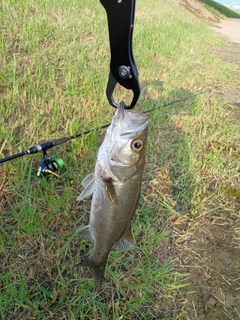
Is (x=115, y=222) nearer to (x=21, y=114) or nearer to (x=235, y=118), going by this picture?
(x=21, y=114)

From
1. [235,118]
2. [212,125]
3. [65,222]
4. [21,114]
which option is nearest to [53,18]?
[21,114]

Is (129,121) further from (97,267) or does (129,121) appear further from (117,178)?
(97,267)

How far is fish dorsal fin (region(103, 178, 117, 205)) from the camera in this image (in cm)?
172

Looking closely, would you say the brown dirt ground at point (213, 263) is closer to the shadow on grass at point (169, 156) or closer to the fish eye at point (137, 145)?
the shadow on grass at point (169, 156)

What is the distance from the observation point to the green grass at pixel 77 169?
2107 millimetres

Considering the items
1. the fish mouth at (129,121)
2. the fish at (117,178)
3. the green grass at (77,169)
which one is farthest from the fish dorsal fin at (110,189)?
the green grass at (77,169)

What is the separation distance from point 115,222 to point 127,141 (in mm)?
511

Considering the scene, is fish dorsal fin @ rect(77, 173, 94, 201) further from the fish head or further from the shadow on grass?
the shadow on grass

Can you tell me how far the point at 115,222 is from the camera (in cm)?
181

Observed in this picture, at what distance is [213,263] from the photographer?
2592mm

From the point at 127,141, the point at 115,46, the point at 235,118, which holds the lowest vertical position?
the point at 235,118

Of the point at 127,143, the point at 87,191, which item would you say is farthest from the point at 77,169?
the point at 127,143

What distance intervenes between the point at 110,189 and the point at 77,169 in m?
1.21

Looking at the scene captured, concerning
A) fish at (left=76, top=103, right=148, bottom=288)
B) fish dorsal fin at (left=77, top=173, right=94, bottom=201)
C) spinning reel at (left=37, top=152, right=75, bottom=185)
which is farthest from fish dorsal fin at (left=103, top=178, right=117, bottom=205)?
spinning reel at (left=37, top=152, right=75, bottom=185)
